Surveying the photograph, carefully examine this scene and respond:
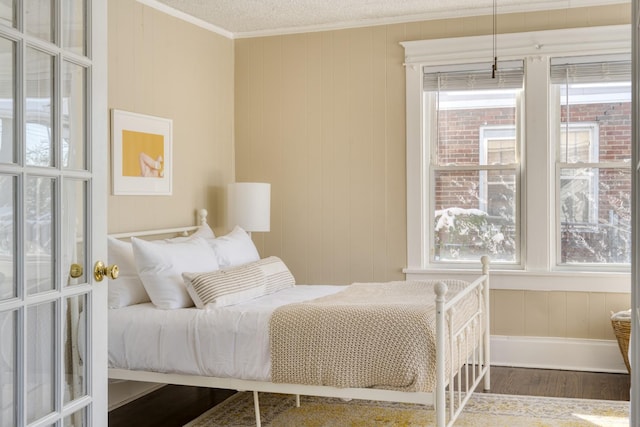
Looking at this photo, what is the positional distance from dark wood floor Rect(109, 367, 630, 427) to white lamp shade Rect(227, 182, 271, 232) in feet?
3.85

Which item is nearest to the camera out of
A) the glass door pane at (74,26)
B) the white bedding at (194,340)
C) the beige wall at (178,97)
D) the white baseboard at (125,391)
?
the glass door pane at (74,26)

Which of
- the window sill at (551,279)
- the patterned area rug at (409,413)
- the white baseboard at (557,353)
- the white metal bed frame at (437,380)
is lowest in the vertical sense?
the patterned area rug at (409,413)

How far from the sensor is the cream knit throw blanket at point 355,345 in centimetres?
310

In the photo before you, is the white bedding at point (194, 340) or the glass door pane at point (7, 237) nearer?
the glass door pane at point (7, 237)

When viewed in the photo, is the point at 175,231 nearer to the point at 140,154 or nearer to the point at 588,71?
the point at 140,154

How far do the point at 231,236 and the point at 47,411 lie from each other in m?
2.58

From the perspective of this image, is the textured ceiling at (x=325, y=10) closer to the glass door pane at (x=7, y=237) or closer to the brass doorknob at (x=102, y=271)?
the brass doorknob at (x=102, y=271)

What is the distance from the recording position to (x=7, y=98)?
6.43ft

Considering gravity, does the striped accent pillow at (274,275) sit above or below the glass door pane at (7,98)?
below

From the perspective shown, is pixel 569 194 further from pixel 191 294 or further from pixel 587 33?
pixel 191 294

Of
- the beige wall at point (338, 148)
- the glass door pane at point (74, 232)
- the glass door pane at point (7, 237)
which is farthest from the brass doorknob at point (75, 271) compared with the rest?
the beige wall at point (338, 148)

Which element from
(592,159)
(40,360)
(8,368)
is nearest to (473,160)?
(592,159)

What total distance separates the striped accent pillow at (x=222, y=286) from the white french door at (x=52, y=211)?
1.20 m

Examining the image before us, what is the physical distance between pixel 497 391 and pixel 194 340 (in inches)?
78.6
